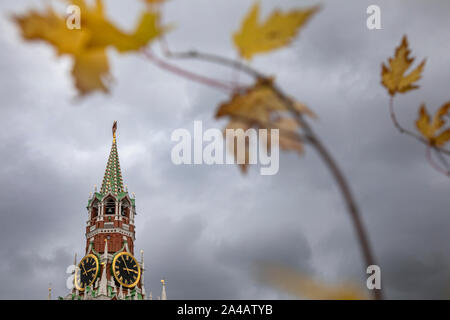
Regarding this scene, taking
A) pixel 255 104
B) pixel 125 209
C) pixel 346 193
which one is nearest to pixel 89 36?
pixel 255 104

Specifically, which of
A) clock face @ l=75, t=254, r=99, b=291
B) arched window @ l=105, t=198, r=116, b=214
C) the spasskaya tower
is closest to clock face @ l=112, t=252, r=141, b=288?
the spasskaya tower

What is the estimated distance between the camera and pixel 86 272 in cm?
2853

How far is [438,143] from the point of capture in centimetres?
86

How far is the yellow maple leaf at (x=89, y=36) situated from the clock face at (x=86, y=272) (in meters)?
29.1

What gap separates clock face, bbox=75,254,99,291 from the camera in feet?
92.1

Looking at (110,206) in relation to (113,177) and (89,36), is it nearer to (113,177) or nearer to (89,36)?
(113,177)

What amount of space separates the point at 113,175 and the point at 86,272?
8.21m

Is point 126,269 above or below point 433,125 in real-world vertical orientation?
above
